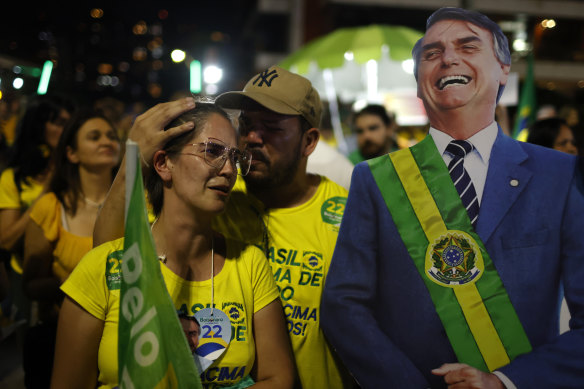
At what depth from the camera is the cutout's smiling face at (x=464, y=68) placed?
1855 millimetres

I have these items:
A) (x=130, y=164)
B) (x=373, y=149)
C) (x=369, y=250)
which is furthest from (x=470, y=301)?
(x=373, y=149)

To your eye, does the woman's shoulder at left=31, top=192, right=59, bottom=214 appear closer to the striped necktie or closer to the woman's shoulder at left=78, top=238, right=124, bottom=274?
the woman's shoulder at left=78, top=238, right=124, bottom=274

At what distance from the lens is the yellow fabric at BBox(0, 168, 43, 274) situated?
3764mm

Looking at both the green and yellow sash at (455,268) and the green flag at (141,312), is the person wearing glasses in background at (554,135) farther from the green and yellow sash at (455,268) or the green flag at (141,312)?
the green flag at (141,312)

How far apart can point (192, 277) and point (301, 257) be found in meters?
0.51

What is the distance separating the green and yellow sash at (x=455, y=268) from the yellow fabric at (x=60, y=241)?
6.39ft

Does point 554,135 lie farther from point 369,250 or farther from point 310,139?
point 369,250

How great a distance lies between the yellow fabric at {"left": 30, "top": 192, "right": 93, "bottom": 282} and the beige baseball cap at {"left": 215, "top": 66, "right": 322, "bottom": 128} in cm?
131

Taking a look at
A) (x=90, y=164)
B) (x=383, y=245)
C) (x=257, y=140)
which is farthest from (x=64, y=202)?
(x=383, y=245)

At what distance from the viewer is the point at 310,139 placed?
2.60m

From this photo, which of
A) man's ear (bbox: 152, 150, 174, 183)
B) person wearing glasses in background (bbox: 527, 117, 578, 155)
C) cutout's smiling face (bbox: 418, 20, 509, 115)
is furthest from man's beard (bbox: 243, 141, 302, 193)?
person wearing glasses in background (bbox: 527, 117, 578, 155)

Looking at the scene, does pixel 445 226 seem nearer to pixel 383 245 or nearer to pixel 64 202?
pixel 383 245

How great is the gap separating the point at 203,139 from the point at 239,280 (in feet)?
1.73

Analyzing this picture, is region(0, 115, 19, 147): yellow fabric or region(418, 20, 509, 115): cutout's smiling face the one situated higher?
region(0, 115, 19, 147): yellow fabric
